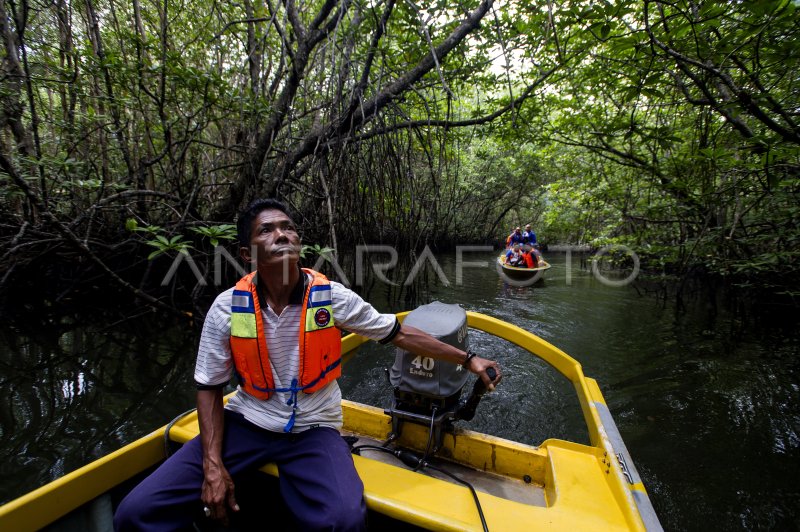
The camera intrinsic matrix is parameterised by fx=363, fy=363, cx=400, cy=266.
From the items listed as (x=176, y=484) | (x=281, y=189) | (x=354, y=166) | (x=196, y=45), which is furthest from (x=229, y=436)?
(x=196, y=45)

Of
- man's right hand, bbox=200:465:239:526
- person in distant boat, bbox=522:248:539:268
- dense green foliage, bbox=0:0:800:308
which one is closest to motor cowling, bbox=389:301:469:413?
man's right hand, bbox=200:465:239:526

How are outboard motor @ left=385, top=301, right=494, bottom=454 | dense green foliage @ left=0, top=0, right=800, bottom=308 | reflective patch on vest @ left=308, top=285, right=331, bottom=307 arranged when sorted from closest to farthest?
reflective patch on vest @ left=308, top=285, right=331, bottom=307 → outboard motor @ left=385, top=301, right=494, bottom=454 → dense green foliage @ left=0, top=0, right=800, bottom=308

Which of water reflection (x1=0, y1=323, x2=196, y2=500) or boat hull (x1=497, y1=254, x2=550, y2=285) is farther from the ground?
boat hull (x1=497, y1=254, x2=550, y2=285)

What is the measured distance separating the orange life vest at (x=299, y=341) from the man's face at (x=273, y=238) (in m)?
0.13

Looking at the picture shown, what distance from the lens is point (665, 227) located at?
8.12 meters

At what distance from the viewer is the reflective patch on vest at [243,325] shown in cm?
150

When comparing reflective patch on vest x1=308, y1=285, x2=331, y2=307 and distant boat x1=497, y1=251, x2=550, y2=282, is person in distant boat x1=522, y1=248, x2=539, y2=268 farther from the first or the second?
reflective patch on vest x1=308, y1=285, x2=331, y2=307

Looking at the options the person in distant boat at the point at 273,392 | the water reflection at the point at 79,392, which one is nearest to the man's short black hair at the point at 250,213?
the person in distant boat at the point at 273,392

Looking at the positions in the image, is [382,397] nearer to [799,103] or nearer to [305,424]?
[305,424]

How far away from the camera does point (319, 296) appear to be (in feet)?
5.29

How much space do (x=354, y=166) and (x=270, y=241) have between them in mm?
2881

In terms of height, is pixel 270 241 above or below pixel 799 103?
below

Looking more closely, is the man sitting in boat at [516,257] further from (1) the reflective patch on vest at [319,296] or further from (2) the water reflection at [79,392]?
(1) the reflective patch on vest at [319,296]

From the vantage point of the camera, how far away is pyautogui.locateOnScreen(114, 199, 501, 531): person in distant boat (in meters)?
1.31
